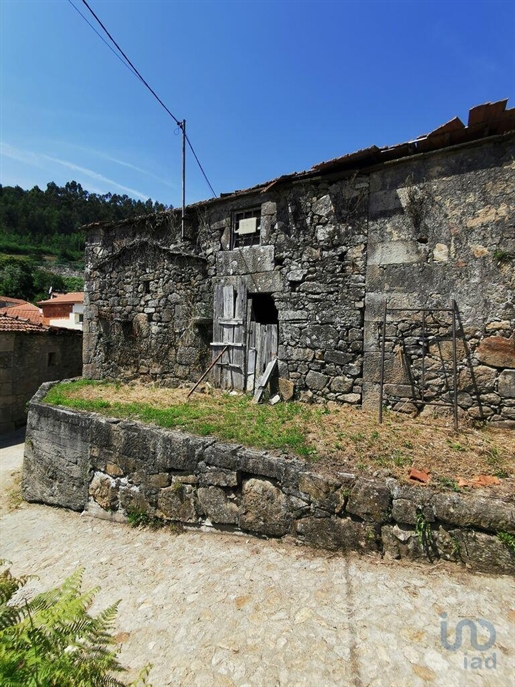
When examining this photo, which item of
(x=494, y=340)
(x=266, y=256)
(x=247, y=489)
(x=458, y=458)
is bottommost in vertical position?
(x=247, y=489)

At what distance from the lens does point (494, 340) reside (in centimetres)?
519

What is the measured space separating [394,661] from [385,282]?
501cm

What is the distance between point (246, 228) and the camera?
301 inches

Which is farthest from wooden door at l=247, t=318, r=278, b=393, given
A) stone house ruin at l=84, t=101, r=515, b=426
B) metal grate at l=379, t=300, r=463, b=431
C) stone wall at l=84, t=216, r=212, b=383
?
metal grate at l=379, t=300, r=463, b=431

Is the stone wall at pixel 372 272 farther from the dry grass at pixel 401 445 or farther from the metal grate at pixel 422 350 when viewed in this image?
the dry grass at pixel 401 445

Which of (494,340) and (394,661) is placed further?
(494,340)

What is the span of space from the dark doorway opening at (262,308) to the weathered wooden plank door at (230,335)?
0.62 ft

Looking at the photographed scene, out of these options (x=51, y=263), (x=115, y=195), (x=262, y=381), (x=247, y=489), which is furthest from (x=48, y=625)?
(x=115, y=195)

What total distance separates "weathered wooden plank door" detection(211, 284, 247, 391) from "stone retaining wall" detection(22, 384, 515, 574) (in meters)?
2.79

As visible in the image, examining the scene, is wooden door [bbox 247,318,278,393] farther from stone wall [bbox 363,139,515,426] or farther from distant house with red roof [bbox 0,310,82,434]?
distant house with red roof [bbox 0,310,82,434]

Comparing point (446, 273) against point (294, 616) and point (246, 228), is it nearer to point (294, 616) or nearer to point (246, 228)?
point (246, 228)

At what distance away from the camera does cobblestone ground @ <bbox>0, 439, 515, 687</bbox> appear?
8.00ft

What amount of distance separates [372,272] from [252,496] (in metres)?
4.21

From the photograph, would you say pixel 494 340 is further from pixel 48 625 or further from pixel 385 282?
pixel 48 625
